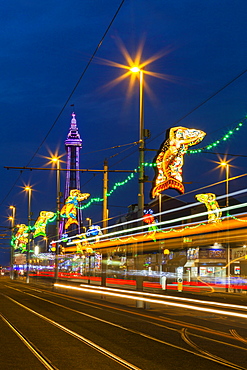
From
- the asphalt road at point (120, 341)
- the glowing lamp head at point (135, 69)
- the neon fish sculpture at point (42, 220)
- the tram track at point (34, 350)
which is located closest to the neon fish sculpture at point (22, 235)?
the neon fish sculpture at point (42, 220)

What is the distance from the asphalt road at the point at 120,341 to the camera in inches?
456

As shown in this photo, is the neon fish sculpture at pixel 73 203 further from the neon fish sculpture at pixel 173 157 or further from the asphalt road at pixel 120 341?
the asphalt road at pixel 120 341

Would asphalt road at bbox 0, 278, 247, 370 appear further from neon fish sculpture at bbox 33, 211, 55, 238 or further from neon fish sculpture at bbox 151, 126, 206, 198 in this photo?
neon fish sculpture at bbox 33, 211, 55, 238

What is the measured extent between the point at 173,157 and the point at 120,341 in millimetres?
10854

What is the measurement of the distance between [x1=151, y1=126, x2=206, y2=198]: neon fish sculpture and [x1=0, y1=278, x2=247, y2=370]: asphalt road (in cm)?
545

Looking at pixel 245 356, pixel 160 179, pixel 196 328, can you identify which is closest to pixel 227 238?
pixel 160 179

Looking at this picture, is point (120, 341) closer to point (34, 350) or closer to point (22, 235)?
point (34, 350)

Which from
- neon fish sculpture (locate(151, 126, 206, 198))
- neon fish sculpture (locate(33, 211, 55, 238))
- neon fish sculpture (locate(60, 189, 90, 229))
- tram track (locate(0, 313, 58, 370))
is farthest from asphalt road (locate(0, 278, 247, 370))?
neon fish sculpture (locate(33, 211, 55, 238))

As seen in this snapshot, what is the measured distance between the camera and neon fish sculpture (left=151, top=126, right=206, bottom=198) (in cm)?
2423

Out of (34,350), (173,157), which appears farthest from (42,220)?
(34,350)

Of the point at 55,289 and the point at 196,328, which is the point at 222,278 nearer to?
the point at 55,289

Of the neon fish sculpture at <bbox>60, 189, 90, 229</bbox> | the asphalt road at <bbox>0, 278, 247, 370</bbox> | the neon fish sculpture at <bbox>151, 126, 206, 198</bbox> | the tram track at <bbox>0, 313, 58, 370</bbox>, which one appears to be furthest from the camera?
the neon fish sculpture at <bbox>60, 189, 90, 229</bbox>

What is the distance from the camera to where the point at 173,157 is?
966 inches

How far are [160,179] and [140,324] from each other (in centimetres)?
707
